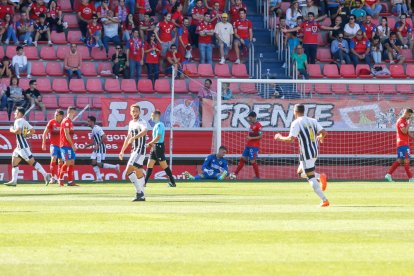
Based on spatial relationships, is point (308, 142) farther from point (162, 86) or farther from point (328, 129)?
point (162, 86)

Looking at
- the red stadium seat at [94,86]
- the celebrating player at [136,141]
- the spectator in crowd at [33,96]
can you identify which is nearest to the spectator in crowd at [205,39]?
the red stadium seat at [94,86]

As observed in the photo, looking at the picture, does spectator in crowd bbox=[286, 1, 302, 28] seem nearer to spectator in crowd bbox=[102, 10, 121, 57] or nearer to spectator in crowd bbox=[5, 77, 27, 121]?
spectator in crowd bbox=[102, 10, 121, 57]

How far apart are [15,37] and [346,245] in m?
26.2

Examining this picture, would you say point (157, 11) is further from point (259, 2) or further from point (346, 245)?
point (346, 245)

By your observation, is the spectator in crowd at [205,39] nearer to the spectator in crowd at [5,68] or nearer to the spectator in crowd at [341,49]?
the spectator in crowd at [341,49]

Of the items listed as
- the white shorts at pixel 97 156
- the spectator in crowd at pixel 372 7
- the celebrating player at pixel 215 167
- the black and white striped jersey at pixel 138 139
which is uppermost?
the spectator in crowd at pixel 372 7

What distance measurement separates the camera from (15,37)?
3812cm

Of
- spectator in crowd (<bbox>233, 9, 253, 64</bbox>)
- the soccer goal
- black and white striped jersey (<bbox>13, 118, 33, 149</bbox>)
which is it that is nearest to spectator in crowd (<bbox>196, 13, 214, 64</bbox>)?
spectator in crowd (<bbox>233, 9, 253, 64</bbox>)

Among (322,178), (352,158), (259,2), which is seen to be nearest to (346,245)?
(322,178)

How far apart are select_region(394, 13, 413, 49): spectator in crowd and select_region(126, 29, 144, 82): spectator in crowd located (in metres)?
9.99

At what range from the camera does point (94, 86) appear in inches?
1459

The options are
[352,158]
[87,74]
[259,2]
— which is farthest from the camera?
[259,2]

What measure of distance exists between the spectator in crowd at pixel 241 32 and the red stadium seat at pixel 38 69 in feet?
A: 22.9

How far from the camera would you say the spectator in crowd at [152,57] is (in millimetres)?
37875
